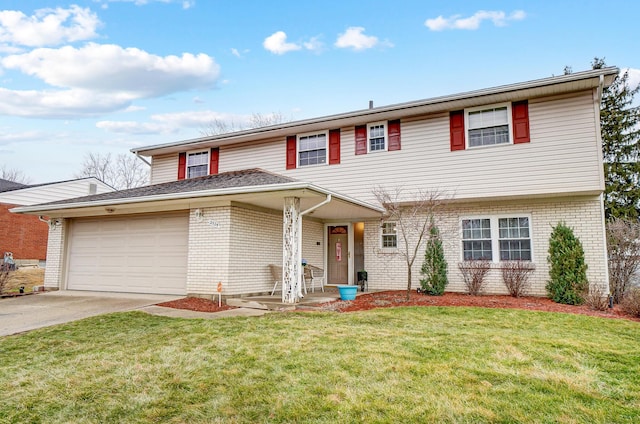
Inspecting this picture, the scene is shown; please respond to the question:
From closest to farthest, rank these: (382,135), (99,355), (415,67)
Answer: (99,355)
(382,135)
(415,67)

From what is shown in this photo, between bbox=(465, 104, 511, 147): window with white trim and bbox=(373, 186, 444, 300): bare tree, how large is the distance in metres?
1.79

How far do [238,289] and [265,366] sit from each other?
5234 mm

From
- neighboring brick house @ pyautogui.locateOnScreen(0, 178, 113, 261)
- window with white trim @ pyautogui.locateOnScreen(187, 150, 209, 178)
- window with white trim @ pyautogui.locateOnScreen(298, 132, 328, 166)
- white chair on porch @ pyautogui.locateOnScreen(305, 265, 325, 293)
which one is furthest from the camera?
neighboring brick house @ pyautogui.locateOnScreen(0, 178, 113, 261)

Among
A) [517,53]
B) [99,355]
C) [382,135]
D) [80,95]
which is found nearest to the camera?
[99,355]

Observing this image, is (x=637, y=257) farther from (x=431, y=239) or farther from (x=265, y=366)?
(x=265, y=366)

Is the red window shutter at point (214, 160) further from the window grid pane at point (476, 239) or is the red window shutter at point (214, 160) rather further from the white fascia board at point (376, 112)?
the window grid pane at point (476, 239)

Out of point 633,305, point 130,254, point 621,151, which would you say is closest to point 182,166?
point 130,254

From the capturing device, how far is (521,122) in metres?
9.75

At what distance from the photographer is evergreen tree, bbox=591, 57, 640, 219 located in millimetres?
18094

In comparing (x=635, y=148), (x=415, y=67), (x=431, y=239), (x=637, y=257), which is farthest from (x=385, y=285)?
(x=635, y=148)

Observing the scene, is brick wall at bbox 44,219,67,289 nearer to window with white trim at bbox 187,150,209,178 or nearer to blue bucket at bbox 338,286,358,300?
window with white trim at bbox 187,150,209,178

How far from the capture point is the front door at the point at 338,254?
12.8 metres

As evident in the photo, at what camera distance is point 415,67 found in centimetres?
1388

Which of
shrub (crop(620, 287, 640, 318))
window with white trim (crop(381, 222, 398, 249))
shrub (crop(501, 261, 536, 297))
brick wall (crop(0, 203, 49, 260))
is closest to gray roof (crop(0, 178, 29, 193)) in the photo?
brick wall (crop(0, 203, 49, 260))
